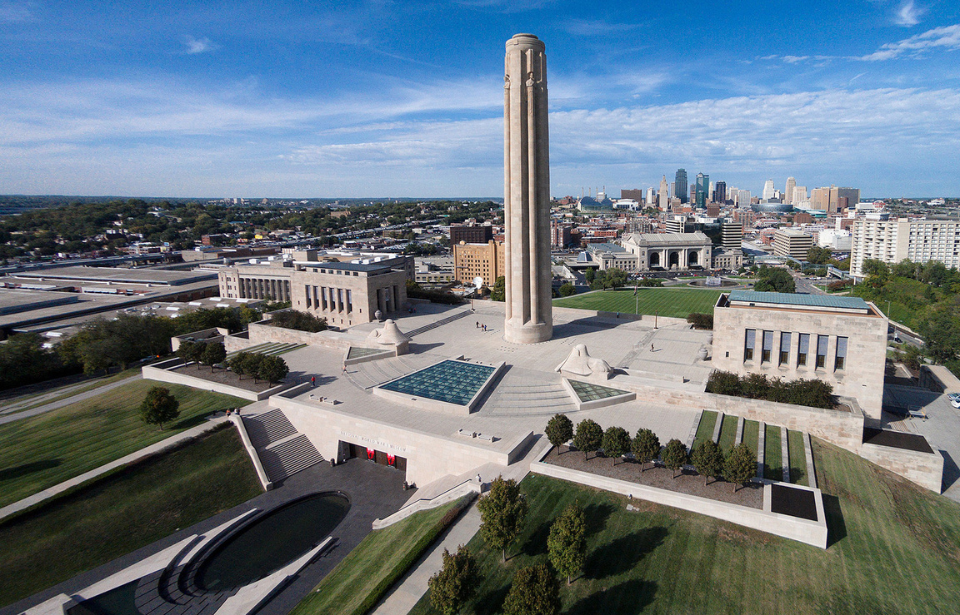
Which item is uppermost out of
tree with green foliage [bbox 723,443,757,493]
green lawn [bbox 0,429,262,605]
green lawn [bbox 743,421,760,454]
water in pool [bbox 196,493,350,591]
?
tree with green foliage [bbox 723,443,757,493]

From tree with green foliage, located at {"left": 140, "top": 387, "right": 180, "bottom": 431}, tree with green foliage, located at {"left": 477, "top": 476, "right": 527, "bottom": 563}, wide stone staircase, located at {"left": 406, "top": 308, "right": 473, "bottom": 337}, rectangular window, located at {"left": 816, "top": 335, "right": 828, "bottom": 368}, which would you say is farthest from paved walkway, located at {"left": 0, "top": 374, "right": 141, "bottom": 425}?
rectangular window, located at {"left": 816, "top": 335, "right": 828, "bottom": 368}

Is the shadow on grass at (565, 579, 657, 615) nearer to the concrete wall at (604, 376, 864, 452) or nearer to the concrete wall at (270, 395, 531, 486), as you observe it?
the concrete wall at (270, 395, 531, 486)

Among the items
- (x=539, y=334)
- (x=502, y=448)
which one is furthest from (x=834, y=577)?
(x=539, y=334)

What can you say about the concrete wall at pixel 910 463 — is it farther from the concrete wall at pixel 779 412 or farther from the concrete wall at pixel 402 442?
the concrete wall at pixel 402 442

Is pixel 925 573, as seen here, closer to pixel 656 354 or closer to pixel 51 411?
pixel 656 354

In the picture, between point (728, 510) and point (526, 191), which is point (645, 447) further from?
point (526, 191)

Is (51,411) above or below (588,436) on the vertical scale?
below
